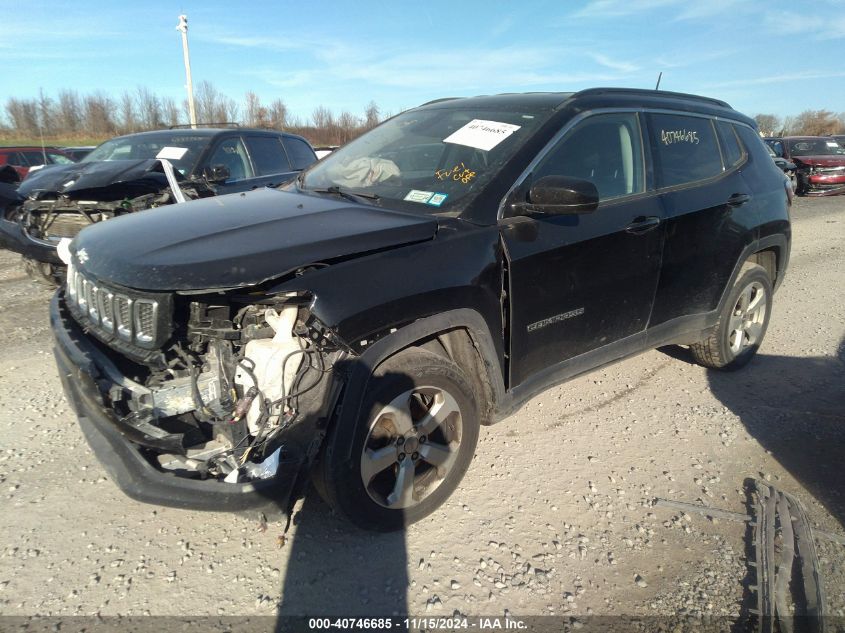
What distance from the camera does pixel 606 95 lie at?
3.32 m

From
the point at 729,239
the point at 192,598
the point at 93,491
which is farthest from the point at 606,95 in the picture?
the point at 93,491

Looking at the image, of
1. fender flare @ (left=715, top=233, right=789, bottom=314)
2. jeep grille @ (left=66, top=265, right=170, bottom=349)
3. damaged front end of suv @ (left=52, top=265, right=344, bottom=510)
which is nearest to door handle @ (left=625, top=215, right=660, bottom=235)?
fender flare @ (left=715, top=233, right=789, bottom=314)

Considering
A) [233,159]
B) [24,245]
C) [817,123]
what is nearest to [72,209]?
[24,245]

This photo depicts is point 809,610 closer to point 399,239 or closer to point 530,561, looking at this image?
point 530,561

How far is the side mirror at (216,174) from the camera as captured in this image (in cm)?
586

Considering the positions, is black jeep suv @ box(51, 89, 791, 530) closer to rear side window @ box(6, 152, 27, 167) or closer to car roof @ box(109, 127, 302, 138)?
car roof @ box(109, 127, 302, 138)

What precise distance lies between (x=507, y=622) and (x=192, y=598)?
1.24m

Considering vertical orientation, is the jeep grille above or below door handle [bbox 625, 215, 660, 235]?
below

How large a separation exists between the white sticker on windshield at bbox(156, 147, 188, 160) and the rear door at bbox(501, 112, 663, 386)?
16.1 feet

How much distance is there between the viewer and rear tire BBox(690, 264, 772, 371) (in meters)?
4.12

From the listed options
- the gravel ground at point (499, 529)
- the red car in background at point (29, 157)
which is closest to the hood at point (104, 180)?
the gravel ground at point (499, 529)

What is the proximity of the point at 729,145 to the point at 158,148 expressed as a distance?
5.95m

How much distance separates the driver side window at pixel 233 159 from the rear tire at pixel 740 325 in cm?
512

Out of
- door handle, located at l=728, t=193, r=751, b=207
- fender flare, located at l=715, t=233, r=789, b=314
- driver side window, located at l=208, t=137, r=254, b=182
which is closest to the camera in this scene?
door handle, located at l=728, t=193, r=751, b=207
